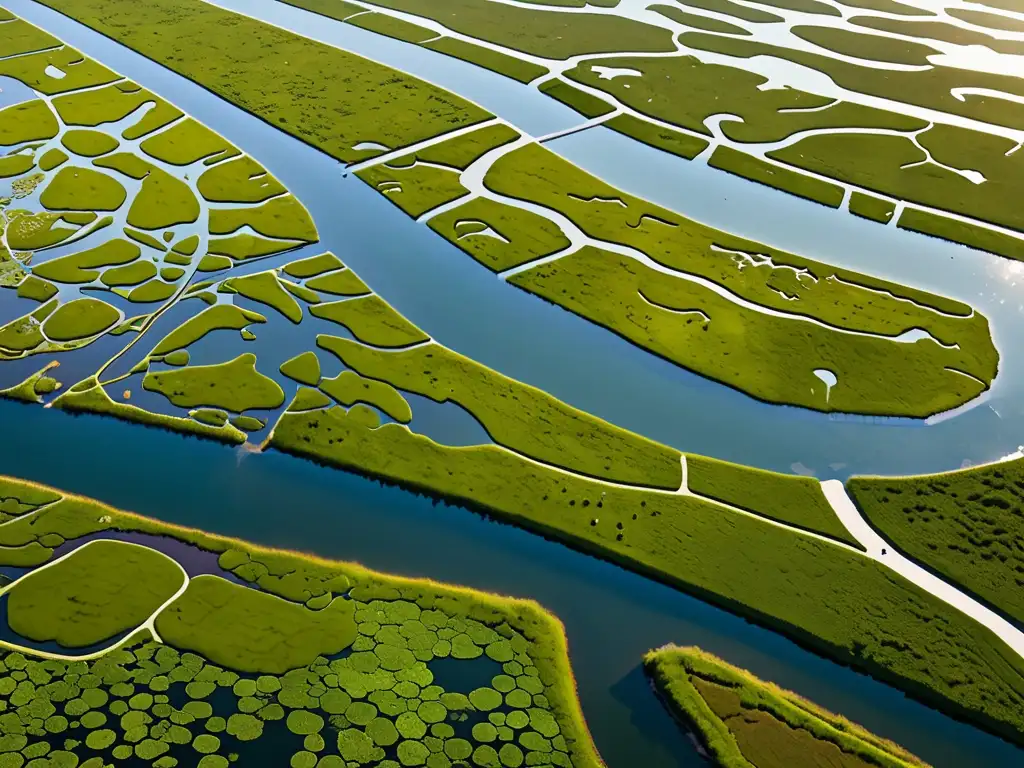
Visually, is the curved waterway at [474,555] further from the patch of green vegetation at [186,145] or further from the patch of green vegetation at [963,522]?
the patch of green vegetation at [186,145]

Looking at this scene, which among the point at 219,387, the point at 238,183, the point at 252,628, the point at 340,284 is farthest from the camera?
the point at 238,183

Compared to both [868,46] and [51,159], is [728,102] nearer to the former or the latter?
[868,46]

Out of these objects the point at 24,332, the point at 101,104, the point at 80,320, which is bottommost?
the point at 24,332

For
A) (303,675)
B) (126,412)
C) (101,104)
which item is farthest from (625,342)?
(101,104)

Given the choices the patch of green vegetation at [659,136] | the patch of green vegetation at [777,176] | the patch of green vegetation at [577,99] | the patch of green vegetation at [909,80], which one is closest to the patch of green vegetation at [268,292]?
the patch of green vegetation at [659,136]

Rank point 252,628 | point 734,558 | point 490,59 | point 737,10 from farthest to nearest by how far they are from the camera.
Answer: point 737,10 < point 490,59 < point 734,558 < point 252,628

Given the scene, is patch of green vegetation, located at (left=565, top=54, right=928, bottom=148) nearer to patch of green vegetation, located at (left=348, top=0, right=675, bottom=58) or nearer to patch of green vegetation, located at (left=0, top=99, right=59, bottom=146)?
patch of green vegetation, located at (left=348, top=0, right=675, bottom=58)

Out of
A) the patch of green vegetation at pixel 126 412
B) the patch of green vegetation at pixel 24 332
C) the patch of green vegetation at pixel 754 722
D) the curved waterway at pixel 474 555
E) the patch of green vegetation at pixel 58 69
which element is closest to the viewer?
the patch of green vegetation at pixel 754 722

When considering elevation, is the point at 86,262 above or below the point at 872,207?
below
